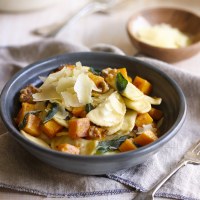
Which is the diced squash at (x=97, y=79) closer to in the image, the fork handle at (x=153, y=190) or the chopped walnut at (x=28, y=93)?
the chopped walnut at (x=28, y=93)

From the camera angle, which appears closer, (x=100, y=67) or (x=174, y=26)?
(x=100, y=67)

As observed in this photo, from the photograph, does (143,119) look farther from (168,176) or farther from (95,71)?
(95,71)

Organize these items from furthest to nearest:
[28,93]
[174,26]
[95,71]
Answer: [174,26] < [95,71] < [28,93]

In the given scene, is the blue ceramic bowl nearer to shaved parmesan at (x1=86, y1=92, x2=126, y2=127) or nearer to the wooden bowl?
shaved parmesan at (x1=86, y1=92, x2=126, y2=127)

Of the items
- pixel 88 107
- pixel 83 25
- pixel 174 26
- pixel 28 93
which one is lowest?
pixel 83 25

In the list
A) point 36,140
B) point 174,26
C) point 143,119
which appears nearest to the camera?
point 36,140

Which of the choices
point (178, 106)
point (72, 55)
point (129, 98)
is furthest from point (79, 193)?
point (72, 55)

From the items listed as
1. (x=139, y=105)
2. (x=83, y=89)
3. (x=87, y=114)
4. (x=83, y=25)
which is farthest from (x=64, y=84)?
(x=83, y=25)

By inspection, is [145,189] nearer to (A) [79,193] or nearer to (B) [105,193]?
(B) [105,193]
